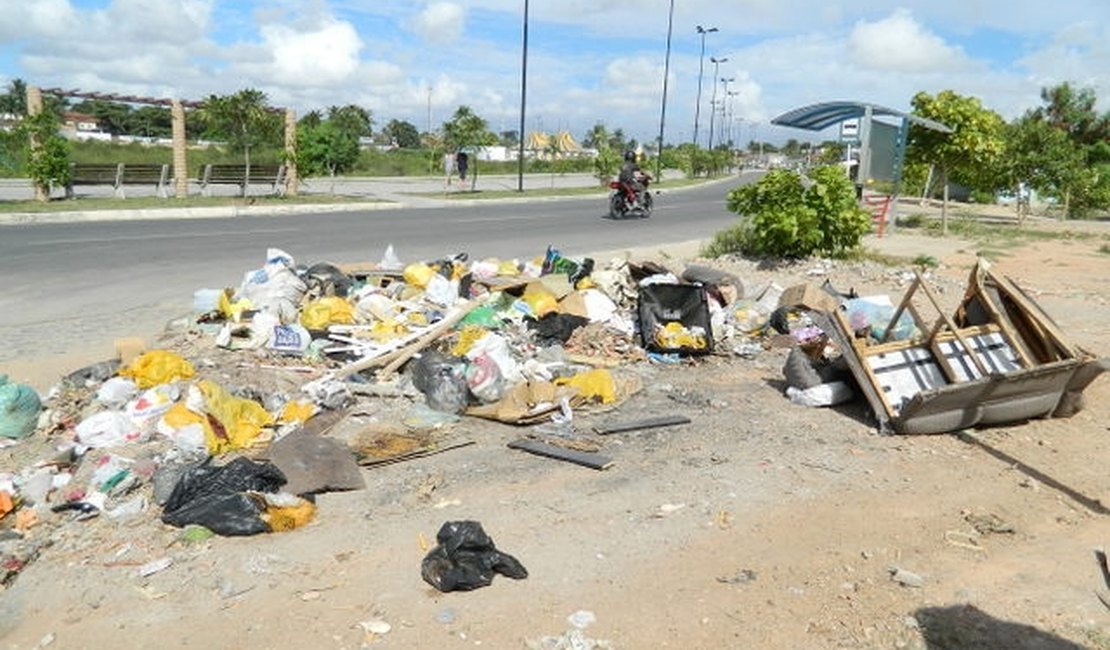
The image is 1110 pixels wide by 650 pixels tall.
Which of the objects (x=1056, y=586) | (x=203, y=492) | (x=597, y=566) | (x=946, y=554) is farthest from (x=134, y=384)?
(x=1056, y=586)

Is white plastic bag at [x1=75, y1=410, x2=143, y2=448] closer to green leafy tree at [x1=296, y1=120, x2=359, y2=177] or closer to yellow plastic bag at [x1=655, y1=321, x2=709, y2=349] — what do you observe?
yellow plastic bag at [x1=655, y1=321, x2=709, y2=349]

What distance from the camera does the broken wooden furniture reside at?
539 cm

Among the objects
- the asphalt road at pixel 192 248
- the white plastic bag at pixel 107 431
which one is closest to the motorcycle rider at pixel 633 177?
the asphalt road at pixel 192 248

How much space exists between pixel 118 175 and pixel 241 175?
337cm

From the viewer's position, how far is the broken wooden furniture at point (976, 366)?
539 centimetres

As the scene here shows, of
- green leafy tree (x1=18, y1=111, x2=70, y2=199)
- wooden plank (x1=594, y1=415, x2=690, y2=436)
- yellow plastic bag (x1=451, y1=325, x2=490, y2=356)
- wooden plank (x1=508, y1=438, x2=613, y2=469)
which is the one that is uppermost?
green leafy tree (x1=18, y1=111, x2=70, y2=199)

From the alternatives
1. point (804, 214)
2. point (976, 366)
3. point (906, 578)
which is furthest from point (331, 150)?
point (906, 578)

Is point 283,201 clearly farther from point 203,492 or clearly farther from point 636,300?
point 203,492

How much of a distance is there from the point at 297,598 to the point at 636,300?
18.4ft

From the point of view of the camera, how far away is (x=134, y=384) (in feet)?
19.8

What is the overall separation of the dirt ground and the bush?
614 centimetres

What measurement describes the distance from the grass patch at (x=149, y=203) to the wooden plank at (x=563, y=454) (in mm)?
16310

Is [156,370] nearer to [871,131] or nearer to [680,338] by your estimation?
[680,338]

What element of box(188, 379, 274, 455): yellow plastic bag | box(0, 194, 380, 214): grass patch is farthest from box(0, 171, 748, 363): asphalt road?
box(188, 379, 274, 455): yellow plastic bag
